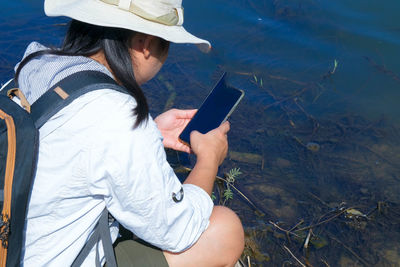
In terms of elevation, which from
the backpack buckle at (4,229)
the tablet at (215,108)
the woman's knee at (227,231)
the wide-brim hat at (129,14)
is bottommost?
the woman's knee at (227,231)

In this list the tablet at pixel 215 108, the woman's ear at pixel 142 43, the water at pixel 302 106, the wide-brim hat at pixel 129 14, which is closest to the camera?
the wide-brim hat at pixel 129 14

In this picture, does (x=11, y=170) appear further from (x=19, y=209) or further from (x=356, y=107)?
(x=356, y=107)

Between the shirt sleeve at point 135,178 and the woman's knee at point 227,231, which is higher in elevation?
the shirt sleeve at point 135,178

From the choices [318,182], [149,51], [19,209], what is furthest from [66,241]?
[318,182]

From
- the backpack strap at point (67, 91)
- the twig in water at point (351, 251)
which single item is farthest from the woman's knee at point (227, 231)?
the twig in water at point (351, 251)

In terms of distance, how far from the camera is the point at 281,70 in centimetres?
467

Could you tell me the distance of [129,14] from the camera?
1671mm

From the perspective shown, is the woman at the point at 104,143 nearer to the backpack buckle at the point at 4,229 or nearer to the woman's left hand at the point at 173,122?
the backpack buckle at the point at 4,229

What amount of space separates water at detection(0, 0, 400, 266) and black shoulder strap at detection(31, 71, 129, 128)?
179cm

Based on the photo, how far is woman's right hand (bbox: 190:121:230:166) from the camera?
2.31 metres

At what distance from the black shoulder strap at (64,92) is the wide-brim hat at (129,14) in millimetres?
204

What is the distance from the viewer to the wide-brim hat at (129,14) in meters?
1.61

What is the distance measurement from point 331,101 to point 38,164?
11.0 ft

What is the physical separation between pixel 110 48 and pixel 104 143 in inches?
15.3
